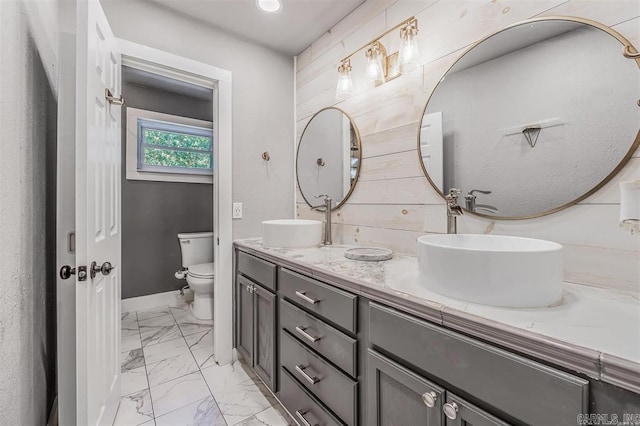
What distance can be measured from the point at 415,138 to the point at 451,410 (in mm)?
1145

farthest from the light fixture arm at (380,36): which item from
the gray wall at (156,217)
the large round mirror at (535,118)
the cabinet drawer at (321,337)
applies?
the gray wall at (156,217)

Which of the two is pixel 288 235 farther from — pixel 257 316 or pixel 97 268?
pixel 97 268

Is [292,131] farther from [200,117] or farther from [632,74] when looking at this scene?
[632,74]

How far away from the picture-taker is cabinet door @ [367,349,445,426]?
2.38 ft

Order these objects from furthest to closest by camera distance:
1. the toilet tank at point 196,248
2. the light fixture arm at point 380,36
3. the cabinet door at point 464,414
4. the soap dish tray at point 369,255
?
the toilet tank at point 196,248, the light fixture arm at point 380,36, the soap dish tray at point 369,255, the cabinet door at point 464,414

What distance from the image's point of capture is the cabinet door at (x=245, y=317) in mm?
1720

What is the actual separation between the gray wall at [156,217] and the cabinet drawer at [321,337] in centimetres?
220

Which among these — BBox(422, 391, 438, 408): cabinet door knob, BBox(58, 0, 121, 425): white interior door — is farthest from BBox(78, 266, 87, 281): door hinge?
BBox(422, 391, 438, 408): cabinet door knob

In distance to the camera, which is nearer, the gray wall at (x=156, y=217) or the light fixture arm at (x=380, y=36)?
the light fixture arm at (x=380, y=36)

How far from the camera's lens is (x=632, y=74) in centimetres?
83

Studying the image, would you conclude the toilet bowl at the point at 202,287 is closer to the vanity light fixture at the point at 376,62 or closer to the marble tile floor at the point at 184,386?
the marble tile floor at the point at 184,386

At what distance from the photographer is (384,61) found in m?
1.55

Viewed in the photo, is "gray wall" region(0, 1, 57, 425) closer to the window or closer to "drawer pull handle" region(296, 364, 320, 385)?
"drawer pull handle" region(296, 364, 320, 385)

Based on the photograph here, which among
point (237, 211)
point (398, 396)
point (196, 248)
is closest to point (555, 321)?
point (398, 396)
